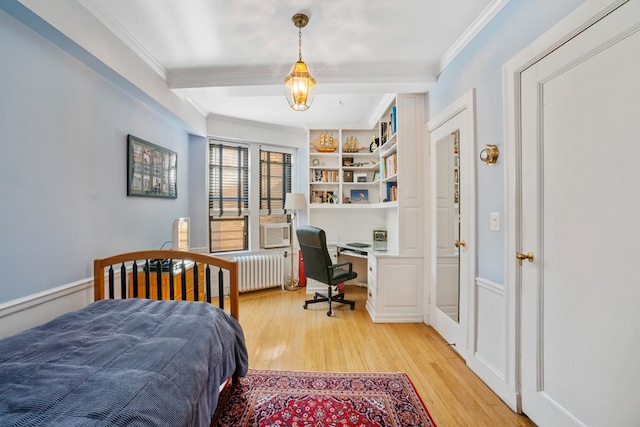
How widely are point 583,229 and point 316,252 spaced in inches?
88.0

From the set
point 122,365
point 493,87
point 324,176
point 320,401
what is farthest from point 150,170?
point 493,87

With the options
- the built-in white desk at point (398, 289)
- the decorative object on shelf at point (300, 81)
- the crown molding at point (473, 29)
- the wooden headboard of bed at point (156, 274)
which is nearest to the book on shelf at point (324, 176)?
the built-in white desk at point (398, 289)

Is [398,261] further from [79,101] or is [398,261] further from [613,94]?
[79,101]

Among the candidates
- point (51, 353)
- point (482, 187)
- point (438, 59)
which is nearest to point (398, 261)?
point (482, 187)

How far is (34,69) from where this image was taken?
4.83ft

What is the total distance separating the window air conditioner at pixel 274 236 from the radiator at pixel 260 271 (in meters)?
0.24

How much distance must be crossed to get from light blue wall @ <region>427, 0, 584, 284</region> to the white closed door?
191 mm

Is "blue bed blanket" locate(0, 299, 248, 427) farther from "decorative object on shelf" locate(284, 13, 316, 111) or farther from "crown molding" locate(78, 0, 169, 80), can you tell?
"crown molding" locate(78, 0, 169, 80)

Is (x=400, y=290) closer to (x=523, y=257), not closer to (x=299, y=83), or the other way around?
(x=523, y=257)

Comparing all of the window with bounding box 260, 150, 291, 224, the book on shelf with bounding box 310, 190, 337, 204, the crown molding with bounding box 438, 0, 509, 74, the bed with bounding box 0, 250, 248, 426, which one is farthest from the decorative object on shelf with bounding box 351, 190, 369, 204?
the bed with bounding box 0, 250, 248, 426

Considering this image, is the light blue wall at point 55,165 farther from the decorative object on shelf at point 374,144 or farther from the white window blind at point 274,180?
the decorative object on shelf at point 374,144

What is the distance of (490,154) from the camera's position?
1703 mm

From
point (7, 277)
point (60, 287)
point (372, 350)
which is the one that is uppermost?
point (7, 277)

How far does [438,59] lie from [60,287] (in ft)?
11.4
